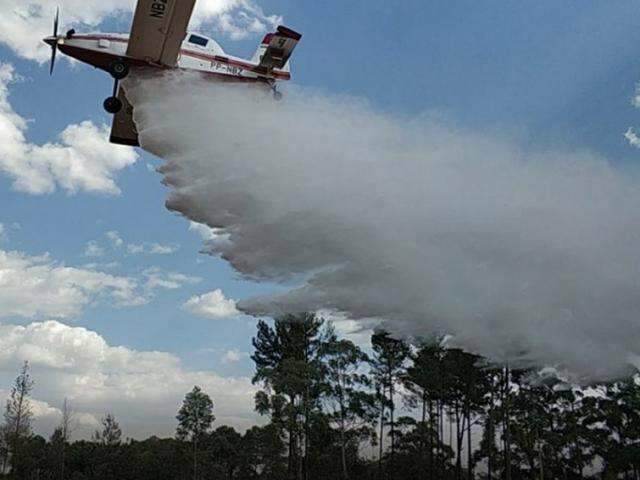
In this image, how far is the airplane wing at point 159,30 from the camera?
14.9 metres

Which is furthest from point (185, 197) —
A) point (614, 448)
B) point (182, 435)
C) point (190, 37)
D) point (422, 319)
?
point (182, 435)

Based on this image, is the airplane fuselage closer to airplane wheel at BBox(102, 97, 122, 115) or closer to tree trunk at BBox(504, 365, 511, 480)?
airplane wheel at BBox(102, 97, 122, 115)

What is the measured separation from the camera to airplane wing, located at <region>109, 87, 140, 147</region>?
17.9m

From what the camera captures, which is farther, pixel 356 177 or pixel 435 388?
pixel 435 388

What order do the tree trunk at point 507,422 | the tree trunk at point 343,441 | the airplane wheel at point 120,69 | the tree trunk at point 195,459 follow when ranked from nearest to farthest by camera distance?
the airplane wheel at point 120,69, the tree trunk at point 507,422, the tree trunk at point 343,441, the tree trunk at point 195,459

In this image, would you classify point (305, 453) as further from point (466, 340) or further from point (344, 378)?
point (466, 340)

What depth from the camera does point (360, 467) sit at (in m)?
48.7

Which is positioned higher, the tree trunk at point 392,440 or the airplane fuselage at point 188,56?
the airplane fuselage at point 188,56

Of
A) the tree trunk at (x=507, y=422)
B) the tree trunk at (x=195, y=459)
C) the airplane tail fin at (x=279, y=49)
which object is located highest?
the airplane tail fin at (x=279, y=49)

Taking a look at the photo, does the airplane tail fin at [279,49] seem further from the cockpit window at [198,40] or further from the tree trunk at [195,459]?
the tree trunk at [195,459]

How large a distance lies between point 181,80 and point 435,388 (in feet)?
105

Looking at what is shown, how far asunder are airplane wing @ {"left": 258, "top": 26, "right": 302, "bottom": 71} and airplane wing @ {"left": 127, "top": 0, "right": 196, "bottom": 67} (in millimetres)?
2398

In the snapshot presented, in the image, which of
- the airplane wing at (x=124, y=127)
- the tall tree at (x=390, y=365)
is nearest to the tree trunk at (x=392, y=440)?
the tall tree at (x=390, y=365)

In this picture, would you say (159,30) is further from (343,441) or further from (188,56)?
(343,441)
